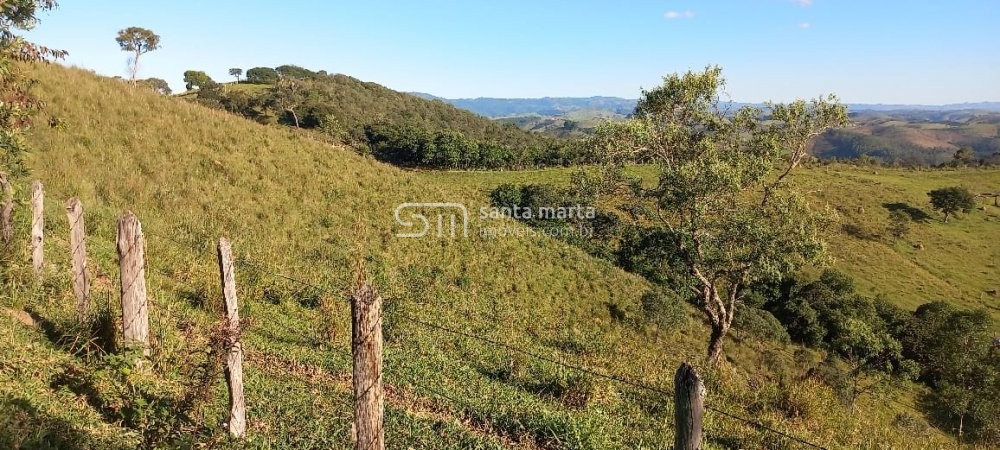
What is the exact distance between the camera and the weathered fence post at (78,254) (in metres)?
7.07

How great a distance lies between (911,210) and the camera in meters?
69.5

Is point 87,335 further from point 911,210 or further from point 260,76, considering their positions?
point 260,76

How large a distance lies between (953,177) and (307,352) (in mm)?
111562

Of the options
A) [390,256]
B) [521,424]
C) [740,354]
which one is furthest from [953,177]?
[521,424]

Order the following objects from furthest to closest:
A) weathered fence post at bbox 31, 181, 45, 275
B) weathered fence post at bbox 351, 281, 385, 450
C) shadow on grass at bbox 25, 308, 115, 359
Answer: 1. weathered fence post at bbox 31, 181, 45, 275
2. shadow on grass at bbox 25, 308, 115, 359
3. weathered fence post at bbox 351, 281, 385, 450

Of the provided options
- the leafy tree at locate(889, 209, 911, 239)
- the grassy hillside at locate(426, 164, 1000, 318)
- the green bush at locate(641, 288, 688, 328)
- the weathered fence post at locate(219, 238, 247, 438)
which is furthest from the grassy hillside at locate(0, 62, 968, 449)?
the leafy tree at locate(889, 209, 911, 239)

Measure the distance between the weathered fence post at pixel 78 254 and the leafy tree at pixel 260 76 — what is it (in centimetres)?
15340

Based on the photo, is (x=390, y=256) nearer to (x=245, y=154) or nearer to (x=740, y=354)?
(x=245, y=154)

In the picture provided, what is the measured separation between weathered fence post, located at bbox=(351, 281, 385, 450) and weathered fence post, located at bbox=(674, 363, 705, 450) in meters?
2.45

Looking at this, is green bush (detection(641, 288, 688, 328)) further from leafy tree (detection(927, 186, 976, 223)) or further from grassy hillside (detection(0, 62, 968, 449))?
leafy tree (detection(927, 186, 976, 223))

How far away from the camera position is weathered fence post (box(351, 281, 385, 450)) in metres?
4.12

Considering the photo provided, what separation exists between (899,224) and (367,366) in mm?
78546

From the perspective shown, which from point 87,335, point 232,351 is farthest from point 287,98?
point 232,351

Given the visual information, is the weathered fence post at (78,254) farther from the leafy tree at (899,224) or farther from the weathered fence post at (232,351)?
the leafy tree at (899,224)
